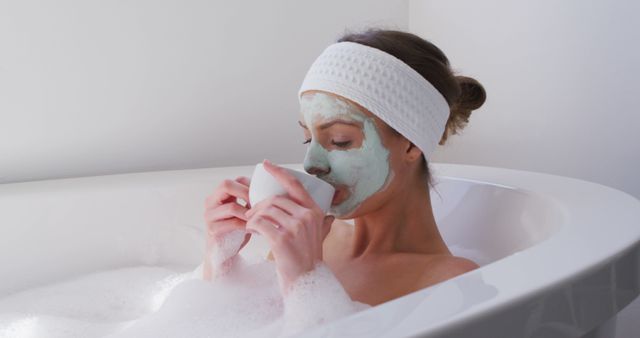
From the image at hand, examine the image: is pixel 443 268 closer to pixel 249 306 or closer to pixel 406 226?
pixel 406 226

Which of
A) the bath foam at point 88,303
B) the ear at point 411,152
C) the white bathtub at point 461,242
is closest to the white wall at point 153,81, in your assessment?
the white bathtub at point 461,242

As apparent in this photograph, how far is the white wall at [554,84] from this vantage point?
65.0 inches

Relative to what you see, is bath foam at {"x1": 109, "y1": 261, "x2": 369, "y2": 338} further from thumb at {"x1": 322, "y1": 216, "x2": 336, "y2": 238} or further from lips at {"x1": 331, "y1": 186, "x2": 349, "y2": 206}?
lips at {"x1": 331, "y1": 186, "x2": 349, "y2": 206}

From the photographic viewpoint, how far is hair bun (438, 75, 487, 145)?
1234 mm

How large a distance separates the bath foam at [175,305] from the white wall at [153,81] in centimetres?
37

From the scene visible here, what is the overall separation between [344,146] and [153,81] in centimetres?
96

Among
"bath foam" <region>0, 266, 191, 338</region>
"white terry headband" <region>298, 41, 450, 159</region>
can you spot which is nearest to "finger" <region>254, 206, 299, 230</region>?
"white terry headband" <region>298, 41, 450, 159</region>

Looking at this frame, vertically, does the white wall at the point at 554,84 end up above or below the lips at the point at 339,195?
above

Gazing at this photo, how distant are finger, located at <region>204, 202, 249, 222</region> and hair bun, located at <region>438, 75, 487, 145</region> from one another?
0.39m

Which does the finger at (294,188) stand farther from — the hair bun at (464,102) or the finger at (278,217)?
the hair bun at (464,102)

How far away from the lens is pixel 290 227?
90cm

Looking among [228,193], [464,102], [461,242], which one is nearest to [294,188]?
[228,193]

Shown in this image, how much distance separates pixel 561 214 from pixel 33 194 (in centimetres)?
110

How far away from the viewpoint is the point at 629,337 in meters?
1.64
